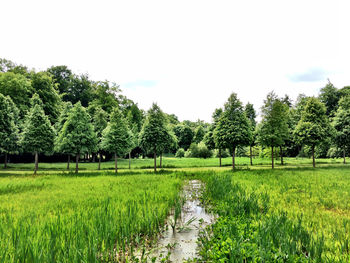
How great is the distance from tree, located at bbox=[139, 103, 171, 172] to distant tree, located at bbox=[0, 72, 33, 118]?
2849 centimetres

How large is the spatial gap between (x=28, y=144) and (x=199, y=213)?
78.3ft

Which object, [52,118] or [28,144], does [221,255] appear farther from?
[52,118]

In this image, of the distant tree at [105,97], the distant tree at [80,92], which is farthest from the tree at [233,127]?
the distant tree at [80,92]

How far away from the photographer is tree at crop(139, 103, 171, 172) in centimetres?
2206

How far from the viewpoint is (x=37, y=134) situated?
72.8ft

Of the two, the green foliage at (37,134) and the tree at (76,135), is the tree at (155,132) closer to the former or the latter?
the tree at (76,135)

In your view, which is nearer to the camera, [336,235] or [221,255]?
[221,255]

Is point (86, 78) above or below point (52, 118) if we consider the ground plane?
above

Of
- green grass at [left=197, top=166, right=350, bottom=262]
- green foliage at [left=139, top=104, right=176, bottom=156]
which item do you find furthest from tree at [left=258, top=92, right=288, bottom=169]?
green grass at [left=197, top=166, right=350, bottom=262]

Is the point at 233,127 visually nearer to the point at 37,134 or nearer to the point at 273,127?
the point at 273,127

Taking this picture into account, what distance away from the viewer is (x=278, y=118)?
78.8 feet

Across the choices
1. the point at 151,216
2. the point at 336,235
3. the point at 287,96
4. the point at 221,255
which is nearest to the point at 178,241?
the point at 151,216

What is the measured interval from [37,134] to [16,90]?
22.6 metres

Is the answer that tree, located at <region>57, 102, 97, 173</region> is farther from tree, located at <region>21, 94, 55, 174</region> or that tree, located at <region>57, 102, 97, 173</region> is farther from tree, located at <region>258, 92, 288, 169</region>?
tree, located at <region>258, 92, 288, 169</region>
